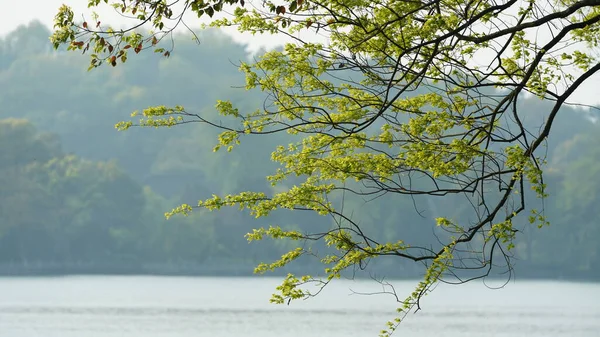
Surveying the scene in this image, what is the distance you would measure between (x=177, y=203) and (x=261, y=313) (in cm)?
4890

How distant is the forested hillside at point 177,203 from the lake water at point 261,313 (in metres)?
18.6

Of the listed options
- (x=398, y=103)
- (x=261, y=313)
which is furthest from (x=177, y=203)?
(x=398, y=103)

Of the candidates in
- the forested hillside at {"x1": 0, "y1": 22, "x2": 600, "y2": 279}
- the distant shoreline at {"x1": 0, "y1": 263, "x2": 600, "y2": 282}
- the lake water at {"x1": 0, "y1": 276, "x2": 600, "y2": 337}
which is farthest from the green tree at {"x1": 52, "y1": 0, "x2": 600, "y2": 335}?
the distant shoreline at {"x1": 0, "y1": 263, "x2": 600, "y2": 282}

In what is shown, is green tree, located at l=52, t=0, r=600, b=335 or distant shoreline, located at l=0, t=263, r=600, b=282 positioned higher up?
distant shoreline, located at l=0, t=263, r=600, b=282

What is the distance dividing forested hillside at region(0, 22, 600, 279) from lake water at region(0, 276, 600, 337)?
18.6 m

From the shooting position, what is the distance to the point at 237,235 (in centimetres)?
7819

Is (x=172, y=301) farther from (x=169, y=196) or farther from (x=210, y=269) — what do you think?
(x=169, y=196)

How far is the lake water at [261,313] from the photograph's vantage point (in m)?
30.8

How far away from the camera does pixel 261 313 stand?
37625mm

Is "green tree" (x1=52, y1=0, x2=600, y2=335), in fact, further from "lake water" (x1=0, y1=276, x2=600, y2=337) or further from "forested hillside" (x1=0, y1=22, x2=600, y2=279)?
"forested hillside" (x1=0, y1=22, x2=600, y2=279)

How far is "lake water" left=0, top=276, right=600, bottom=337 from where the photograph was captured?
30.8m

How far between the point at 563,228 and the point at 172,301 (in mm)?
43527

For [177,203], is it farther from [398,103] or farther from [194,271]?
[398,103]

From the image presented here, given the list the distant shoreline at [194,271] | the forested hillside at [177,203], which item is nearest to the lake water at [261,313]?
the distant shoreline at [194,271]
